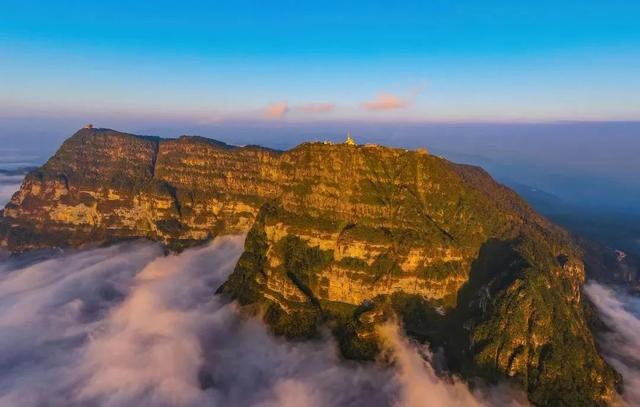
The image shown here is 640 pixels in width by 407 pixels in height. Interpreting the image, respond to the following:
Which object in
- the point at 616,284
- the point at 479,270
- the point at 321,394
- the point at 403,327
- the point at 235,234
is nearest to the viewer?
the point at 321,394

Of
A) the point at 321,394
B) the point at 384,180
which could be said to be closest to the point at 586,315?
the point at 384,180

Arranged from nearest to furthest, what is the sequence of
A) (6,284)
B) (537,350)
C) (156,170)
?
(537,350) → (6,284) → (156,170)

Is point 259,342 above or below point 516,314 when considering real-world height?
below

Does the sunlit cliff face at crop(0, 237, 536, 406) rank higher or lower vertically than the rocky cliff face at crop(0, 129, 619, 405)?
lower

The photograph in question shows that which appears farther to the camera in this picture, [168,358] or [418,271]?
[418,271]

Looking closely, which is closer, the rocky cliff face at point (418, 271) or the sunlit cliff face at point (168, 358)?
the sunlit cliff face at point (168, 358)

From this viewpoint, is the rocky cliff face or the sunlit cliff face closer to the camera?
the sunlit cliff face

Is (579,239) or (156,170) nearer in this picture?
(579,239)

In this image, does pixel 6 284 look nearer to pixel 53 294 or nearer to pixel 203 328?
pixel 53 294

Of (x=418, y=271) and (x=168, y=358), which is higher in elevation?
(x=418, y=271)

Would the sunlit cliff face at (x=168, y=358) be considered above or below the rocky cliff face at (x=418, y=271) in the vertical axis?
below

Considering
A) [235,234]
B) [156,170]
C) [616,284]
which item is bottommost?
[616,284]
